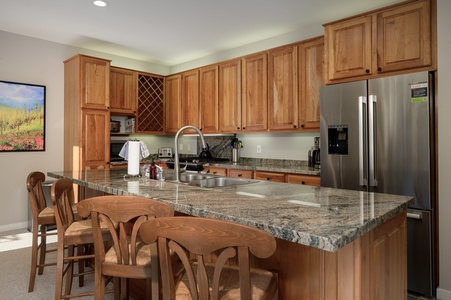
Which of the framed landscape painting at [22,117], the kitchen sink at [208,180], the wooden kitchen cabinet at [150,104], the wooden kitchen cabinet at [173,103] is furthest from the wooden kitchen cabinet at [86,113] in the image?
the kitchen sink at [208,180]

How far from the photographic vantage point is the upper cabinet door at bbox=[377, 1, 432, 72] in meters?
2.57

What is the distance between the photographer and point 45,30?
13.2 ft

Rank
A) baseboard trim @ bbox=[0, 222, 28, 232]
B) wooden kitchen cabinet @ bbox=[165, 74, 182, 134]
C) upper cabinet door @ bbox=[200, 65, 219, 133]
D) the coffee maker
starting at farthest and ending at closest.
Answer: wooden kitchen cabinet @ bbox=[165, 74, 182, 134] → upper cabinet door @ bbox=[200, 65, 219, 133] → baseboard trim @ bbox=[0, 222, 28, 232] → the coffee maker

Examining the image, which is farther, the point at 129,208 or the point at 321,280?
the point at 129,208

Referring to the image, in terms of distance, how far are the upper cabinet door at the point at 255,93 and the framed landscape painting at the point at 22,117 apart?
114 inches

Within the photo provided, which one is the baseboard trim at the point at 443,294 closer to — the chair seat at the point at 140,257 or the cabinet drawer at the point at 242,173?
the cabinet drawer at the point at 242,173

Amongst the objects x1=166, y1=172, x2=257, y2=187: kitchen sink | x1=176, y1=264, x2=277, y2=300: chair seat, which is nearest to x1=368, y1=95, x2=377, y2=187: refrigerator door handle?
x1=166, y1=172, x2=257, y2=187: kitchen sink

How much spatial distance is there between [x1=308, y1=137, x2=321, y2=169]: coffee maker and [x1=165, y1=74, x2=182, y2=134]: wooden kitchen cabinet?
7.76 feet

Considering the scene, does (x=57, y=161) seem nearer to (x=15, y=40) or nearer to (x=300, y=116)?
(x=15, y=40)

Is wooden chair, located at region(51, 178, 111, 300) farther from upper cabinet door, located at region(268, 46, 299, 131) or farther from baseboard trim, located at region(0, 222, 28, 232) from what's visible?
baseboard trim, located at region(0, 222, 28, 232)

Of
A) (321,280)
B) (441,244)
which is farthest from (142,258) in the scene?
(441,244)

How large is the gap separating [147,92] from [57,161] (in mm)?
1827

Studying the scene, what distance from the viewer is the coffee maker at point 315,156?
11.9 ft

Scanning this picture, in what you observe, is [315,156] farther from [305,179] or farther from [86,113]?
[86,113]
